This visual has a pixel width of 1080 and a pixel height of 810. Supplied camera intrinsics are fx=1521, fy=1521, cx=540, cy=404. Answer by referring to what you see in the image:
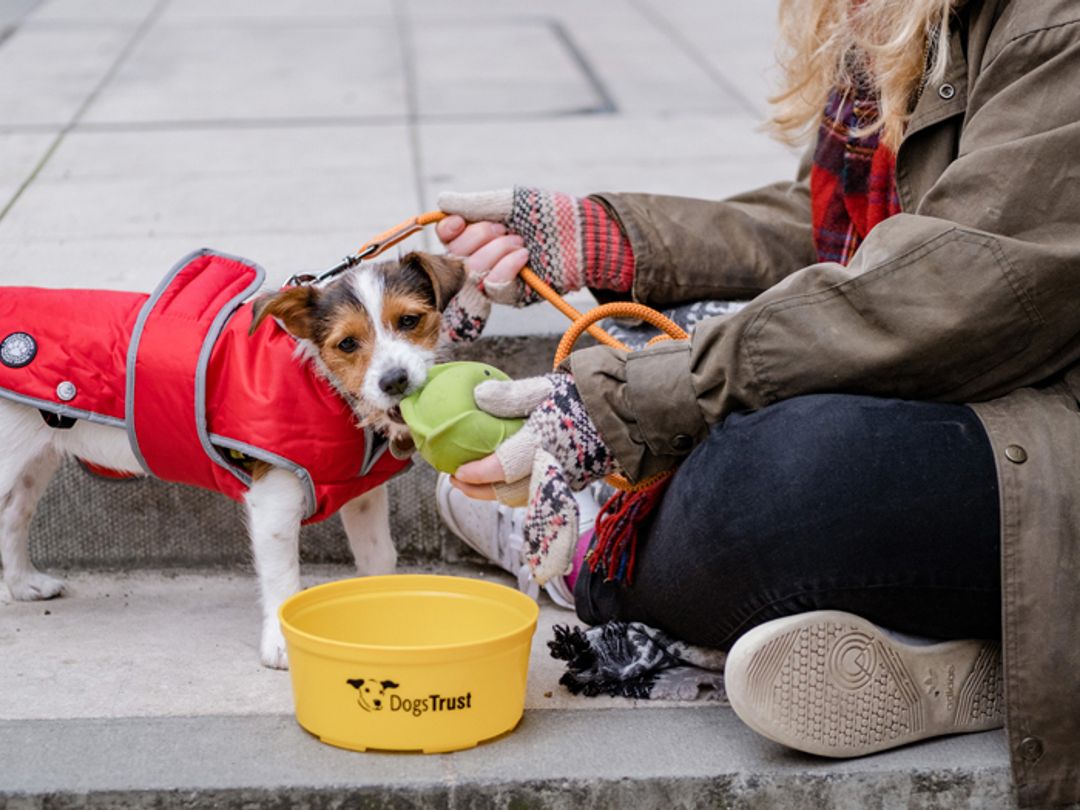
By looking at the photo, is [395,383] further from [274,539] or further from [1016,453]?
[1016,453]

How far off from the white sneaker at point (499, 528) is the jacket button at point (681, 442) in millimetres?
703

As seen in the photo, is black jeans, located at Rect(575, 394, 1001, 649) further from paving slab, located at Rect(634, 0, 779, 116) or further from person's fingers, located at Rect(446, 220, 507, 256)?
paving slab, located at Rect(634, 0, 779, 116)

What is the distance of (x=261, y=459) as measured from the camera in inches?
123

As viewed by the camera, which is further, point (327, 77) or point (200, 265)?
point (327, 77)

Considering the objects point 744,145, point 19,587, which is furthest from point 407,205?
point 19,587

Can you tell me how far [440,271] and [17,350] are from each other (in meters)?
0.90

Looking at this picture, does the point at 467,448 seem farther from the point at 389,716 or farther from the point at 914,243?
the point at 914,243

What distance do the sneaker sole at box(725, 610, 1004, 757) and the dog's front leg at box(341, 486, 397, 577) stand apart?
116cm

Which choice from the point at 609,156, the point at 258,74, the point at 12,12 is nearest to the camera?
the point at 609,156

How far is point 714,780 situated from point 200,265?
1.58 metres

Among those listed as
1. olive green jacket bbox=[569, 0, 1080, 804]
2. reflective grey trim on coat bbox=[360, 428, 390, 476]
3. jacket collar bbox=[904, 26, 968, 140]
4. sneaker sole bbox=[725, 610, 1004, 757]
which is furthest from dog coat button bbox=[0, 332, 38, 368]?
jacket collar bbox=[904, 26, 968, 140]

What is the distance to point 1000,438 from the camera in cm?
251

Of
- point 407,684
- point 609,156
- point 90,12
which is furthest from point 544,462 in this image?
point 90,12

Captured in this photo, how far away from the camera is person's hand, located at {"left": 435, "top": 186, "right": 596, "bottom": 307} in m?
3.22
